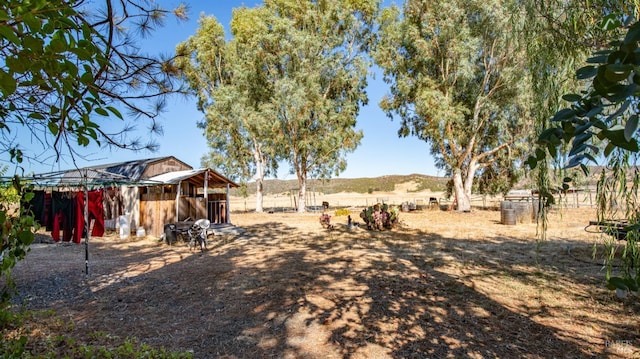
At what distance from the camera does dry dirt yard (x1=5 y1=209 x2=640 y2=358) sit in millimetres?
3992

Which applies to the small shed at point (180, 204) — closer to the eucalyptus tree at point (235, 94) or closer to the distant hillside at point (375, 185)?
the eucalyptus tree at point (235, 94)

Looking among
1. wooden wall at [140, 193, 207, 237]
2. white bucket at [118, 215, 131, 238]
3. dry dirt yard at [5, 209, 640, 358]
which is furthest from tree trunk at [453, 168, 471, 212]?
white bucket at [118, 215, 131, 238]

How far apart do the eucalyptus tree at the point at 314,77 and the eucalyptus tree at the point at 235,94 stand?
3.76 ft

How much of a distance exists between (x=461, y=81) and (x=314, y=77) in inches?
384

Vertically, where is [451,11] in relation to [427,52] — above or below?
above

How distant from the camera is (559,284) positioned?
634 centimetres

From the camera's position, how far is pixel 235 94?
83.4 ft

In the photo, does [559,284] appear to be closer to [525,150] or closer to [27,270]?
[27,270]

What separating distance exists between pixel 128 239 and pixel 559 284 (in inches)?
572

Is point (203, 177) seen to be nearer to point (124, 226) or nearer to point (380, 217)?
point (124, 226)

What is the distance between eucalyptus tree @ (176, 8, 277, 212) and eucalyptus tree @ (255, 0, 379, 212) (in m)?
1.14

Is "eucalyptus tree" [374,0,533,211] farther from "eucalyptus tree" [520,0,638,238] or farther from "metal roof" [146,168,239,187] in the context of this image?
"eucalyptus tree" [520,0,638,238]

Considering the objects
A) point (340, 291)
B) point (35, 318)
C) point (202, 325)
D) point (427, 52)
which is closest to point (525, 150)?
point (427, 52)

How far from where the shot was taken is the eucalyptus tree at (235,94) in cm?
2548
